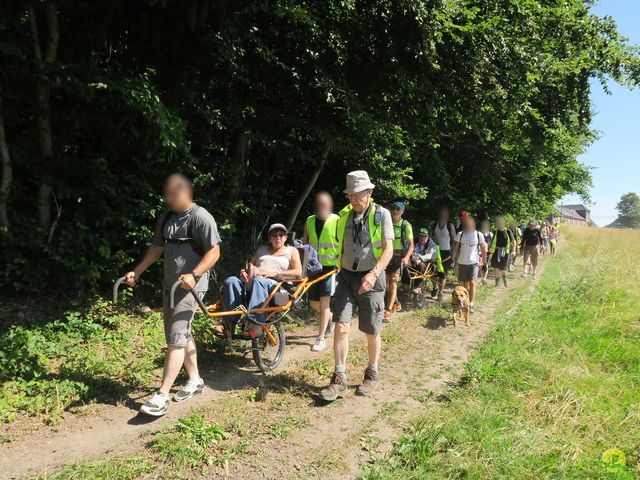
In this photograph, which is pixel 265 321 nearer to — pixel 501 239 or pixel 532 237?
pixel 501 239

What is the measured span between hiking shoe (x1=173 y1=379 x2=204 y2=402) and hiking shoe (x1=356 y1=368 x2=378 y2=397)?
1651 millimetres

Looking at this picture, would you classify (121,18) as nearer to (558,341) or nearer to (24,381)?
(24,381)

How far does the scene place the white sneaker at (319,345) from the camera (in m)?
5.80

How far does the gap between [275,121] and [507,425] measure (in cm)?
636

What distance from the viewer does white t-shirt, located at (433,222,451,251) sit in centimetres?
1000

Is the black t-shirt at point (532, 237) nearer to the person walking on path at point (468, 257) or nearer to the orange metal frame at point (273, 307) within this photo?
the person walking on path at point (468, 257)

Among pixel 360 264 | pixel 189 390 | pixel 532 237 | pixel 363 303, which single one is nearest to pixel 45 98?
pixel 189 390

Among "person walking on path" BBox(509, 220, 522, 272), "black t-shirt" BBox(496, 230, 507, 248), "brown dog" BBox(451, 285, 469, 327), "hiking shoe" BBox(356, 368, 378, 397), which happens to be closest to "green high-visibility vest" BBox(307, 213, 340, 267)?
"hiking shoe" BBox(356, 368, 378, 397)

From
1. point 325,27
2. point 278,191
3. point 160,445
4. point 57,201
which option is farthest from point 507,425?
point 278,191

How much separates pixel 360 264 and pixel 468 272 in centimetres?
480

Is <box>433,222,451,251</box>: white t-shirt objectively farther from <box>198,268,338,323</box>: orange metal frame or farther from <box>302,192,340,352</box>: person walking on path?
<box>198,268,338,323</box>: orange metal frame

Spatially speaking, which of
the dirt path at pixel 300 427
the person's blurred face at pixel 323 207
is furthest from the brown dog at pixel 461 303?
the person's blurred face at pixel 323 207

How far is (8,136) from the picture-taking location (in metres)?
5.58

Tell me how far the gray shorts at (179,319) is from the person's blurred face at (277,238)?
5.30 ft
